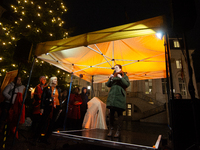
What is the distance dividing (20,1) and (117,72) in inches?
360

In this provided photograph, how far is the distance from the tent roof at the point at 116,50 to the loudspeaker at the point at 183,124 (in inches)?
62.9

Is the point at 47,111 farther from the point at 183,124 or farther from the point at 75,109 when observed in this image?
the point at 183,124

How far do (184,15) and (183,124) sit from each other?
6.15 ft

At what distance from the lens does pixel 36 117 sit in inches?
163

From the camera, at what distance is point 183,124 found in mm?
2012

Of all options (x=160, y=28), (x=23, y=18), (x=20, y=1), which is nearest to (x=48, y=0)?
(x=20, y=1)

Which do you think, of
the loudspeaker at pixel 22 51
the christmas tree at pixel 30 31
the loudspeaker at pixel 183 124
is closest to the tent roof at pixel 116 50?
the loudspeaker at pixel 22 51

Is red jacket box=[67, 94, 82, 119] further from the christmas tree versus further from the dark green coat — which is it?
the christmas tree

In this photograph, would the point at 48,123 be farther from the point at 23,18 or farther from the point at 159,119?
the point at 159,119

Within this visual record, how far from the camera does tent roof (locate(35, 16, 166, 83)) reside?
2824mm

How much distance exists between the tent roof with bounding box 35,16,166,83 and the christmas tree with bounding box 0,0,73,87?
2.86m

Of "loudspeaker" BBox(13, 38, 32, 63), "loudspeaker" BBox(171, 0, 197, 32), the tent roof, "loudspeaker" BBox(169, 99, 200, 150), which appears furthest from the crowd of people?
"loudspeaker" BBox(171, 0, 197, 32)

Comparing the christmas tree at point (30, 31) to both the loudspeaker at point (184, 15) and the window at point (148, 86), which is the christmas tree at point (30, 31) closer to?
the loudspeaker at point (184, 15)

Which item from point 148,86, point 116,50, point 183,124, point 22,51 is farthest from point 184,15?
point 148,86
